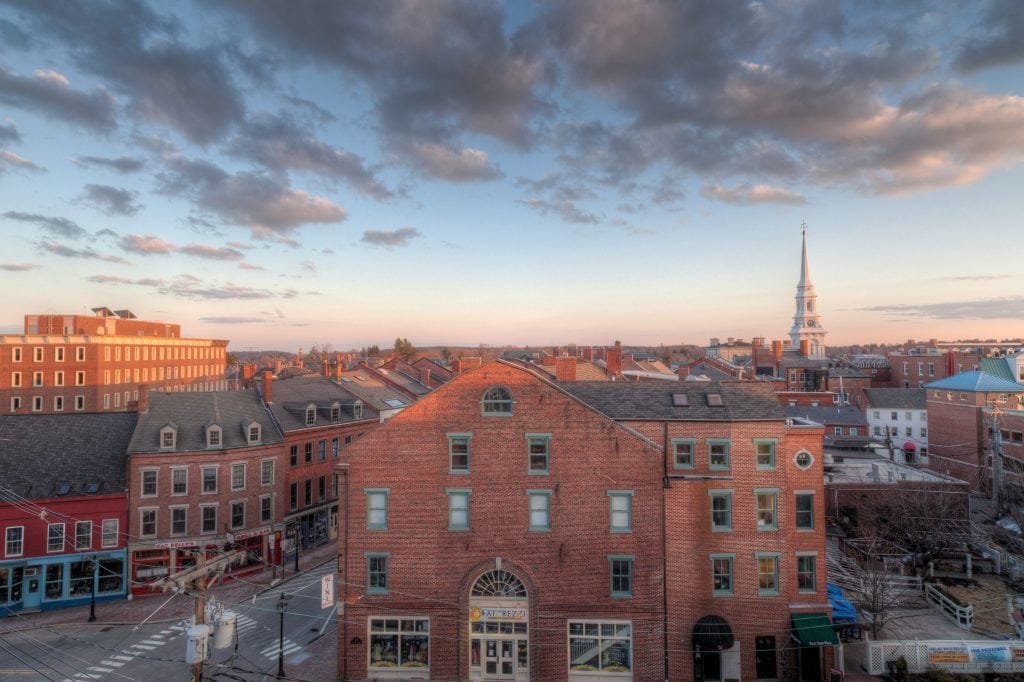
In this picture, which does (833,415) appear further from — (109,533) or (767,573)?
(109,533)

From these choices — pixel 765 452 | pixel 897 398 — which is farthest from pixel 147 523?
pixel 897 398

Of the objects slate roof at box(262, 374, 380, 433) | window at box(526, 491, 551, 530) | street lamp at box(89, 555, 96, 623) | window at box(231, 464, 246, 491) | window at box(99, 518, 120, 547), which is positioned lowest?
street lamp at box(89, 555, 96, 623)

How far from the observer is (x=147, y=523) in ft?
117

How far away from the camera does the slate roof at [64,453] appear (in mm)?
34281

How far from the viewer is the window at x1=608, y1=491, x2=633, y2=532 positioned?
25092 millimetres

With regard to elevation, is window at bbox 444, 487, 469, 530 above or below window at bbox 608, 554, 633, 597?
above

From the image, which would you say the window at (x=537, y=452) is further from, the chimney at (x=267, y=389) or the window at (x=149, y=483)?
the chimney at (x=267, y=389)

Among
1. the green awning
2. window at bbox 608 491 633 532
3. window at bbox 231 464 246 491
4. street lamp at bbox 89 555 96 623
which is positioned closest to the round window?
the green awning

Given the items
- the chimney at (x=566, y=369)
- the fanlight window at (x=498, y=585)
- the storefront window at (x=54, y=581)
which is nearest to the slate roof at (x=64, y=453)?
the storefront window at (x=54, y=581)

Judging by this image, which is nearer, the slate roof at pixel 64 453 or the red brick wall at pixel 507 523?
the red brick wall at pixel 507 523

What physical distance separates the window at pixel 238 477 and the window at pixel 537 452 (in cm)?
2462

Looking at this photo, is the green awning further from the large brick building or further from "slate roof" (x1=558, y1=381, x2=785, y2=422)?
"slate roof" (x1=558, y1=381, x2=785, y2=422)

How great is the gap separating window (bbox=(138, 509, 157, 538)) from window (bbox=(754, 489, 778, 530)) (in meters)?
37.1

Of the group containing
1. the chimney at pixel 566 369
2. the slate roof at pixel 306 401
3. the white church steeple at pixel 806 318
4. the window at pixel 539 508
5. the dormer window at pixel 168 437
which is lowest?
the window at pixel 539 508
